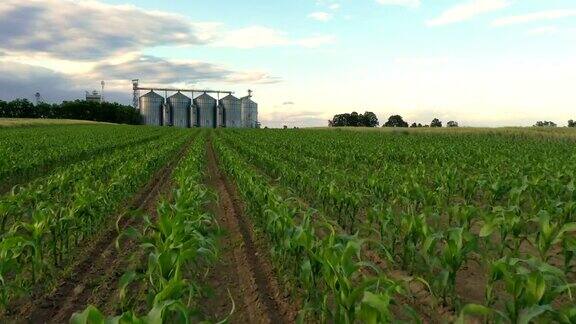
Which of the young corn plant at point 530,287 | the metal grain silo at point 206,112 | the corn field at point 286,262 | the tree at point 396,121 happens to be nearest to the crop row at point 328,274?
the corn field at point 286,262

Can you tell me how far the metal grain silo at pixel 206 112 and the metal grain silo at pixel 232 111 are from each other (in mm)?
2339

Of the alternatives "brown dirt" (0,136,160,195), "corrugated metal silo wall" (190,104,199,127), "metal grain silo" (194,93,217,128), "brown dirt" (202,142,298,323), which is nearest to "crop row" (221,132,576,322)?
"brown dirt" (202,142,298,323)

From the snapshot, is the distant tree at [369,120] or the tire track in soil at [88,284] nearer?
the tire track in soil at [88,284]

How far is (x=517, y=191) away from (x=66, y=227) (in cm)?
682

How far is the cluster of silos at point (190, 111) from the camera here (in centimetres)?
11019

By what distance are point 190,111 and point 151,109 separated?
29.7 feet

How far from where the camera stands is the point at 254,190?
9.10 metres

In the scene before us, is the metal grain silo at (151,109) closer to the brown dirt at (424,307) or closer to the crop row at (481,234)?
the crop row at (481,234)

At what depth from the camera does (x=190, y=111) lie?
110 m

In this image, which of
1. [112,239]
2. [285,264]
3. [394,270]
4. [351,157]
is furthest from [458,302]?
[351,157]

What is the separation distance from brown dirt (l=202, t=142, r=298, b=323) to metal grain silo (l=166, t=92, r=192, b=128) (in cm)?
10366

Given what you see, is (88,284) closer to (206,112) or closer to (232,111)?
(206,112)

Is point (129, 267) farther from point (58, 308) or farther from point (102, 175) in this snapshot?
point (102, 175)

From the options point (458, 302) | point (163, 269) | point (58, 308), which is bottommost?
point (58, 308)
